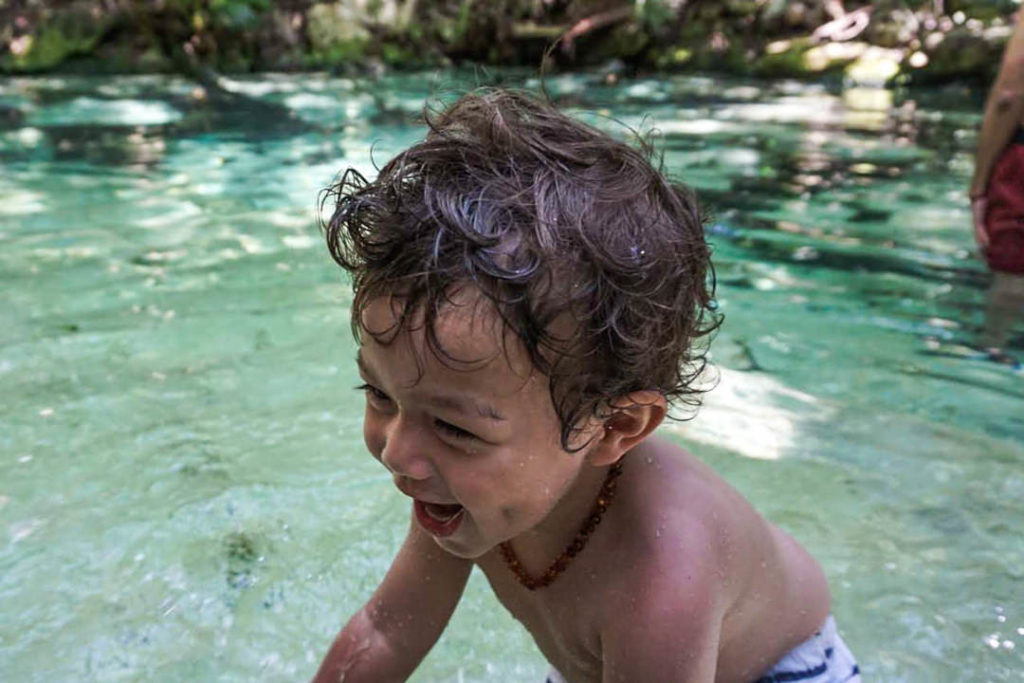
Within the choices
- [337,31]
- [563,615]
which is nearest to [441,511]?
[563,615]

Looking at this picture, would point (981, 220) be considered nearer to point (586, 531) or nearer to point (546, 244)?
point (586, 531)

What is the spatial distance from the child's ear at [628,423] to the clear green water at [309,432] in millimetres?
827

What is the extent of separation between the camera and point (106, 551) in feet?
7.85

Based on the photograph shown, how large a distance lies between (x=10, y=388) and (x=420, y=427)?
2462mm

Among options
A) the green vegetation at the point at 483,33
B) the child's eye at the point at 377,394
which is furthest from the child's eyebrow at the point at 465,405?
the green vegetation at the point at 483,33

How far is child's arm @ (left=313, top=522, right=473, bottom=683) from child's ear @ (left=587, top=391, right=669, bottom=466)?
0.41 metres

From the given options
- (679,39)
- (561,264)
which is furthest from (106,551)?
(679,39)

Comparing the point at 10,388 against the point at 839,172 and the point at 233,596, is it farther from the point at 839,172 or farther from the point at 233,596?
the point at 839,172

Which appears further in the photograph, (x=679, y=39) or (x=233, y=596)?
(x=679, y=39)

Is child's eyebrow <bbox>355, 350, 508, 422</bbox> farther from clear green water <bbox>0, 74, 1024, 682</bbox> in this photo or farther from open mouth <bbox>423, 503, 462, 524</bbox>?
clear green water <bbox>0, 74, 1024, 682</bbox>

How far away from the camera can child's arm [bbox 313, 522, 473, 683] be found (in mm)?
1724

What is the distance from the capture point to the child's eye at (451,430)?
127 centimetres

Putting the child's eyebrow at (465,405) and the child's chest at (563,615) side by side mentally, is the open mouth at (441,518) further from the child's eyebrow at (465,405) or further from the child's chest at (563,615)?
the child's chest at (563,615)

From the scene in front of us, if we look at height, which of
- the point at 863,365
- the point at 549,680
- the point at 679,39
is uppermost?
the point at 549,680
